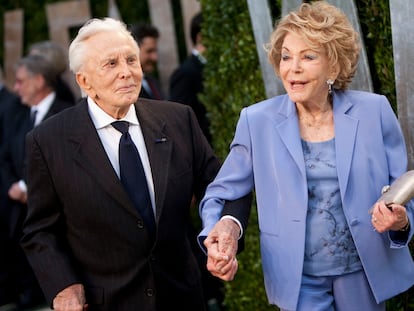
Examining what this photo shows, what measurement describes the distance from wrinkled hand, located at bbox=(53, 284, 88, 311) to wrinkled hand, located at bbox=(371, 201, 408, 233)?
4.53 feet

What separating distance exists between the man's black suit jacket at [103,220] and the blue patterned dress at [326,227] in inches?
27.1

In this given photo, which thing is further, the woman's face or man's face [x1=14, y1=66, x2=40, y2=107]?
man's face [x1=14, y1=66, x2=40, y2=107]

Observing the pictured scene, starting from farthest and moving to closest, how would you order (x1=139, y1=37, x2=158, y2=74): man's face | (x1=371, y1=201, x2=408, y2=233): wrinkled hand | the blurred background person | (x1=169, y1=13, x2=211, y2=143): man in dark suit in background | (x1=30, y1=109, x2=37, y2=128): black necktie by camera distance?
(x1=139, y1=37, x2=158, y2=74): man's face, (x1=30, y1=109, x2=37, y2=128): black necktie, (x1=169, y1=13, x2=211, y2=143): man in dark suit in background, the blurred background person, (x1=371, y1=201, x2=408, y2=233): wrinkled hand

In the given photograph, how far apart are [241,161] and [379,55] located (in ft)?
3.75

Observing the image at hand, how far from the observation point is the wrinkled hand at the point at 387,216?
142 inches

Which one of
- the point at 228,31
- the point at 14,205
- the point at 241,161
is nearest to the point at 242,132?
the point at 241,161

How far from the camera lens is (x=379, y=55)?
15.9ft

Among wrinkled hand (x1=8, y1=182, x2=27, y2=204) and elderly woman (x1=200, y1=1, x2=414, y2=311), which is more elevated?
elderly woman (x1=200, y1=1, x2=414, y2=311)

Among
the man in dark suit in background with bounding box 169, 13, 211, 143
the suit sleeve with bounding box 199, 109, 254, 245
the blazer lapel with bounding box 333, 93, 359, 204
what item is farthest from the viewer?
the man in dark suit in background with bounding box 169, 13, 211, 143

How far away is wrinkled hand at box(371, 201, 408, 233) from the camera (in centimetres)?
360

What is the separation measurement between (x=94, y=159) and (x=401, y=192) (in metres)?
1.39

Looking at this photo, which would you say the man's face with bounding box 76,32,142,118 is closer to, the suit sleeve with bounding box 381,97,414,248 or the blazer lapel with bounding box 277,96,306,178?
the blazer lapel with bounding box 277,96,306,178

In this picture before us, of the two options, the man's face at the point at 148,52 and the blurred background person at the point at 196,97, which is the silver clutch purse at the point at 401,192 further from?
the man's face at the point at 148,52

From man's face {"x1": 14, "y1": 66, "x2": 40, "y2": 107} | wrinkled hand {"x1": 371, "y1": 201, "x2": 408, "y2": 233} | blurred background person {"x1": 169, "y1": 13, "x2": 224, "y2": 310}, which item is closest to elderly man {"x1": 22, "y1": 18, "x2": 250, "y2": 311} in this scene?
wrinkled hand {"x1": 371, "y1": 201, "x2": 408, "y2": 233}
